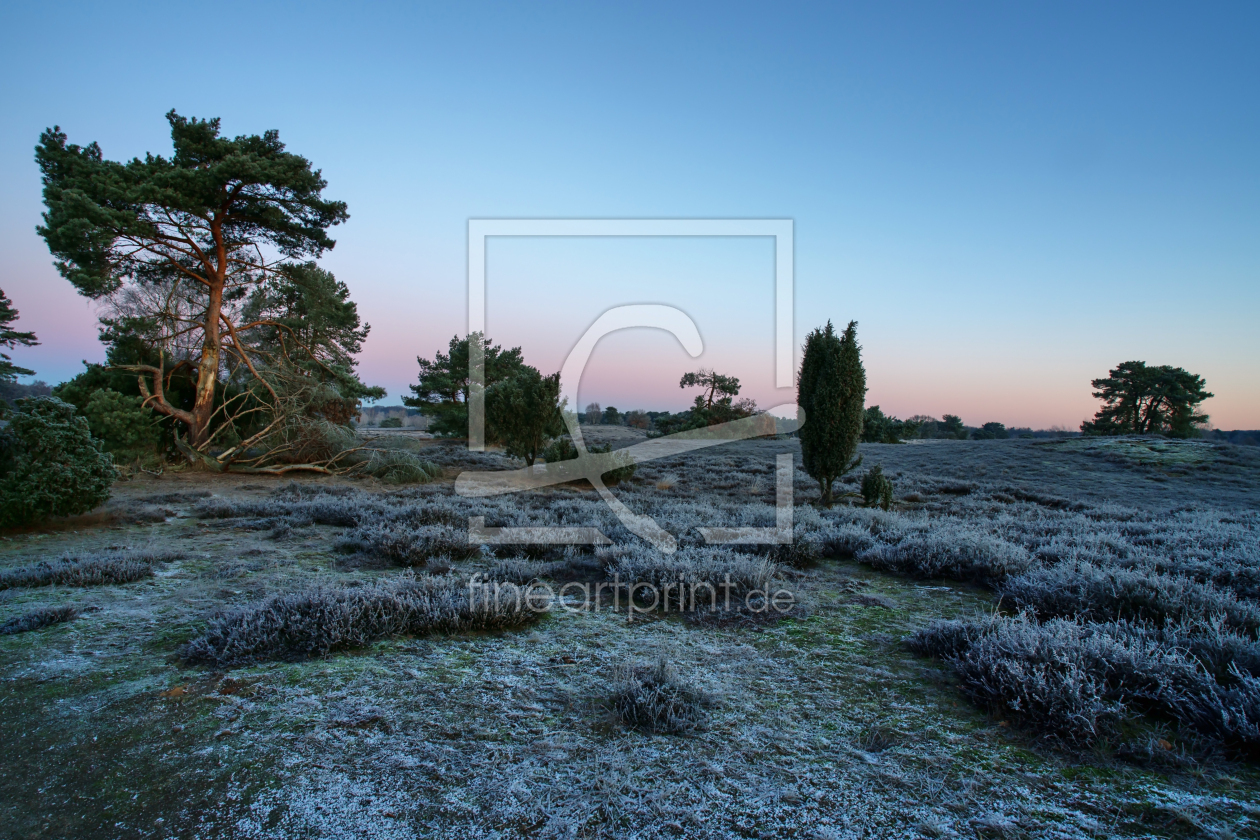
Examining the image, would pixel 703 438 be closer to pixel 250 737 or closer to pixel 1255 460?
pixel 1255 460

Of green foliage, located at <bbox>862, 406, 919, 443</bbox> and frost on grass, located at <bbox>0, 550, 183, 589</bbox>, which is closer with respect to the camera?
frost on grass, located at <bbox>0, 550, 183, 589</bbox>

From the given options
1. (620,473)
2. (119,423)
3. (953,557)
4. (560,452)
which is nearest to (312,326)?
(119,423)

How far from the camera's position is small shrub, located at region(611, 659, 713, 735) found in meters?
2.36

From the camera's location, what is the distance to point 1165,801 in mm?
1900

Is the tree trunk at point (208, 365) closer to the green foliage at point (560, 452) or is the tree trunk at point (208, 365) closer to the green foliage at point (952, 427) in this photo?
the green foliage at point (560, 452)

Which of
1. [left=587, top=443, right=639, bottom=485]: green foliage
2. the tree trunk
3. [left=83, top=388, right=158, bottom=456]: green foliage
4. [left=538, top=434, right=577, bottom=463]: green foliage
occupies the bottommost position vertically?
[left=587, top=443, right=639, bottom=485]: green foliage

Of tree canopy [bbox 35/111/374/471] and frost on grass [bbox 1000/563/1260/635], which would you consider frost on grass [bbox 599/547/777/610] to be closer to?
frost on grass [bbox 1000/563/1260/635]

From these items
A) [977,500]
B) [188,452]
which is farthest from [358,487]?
[977,500]

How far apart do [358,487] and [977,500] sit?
57.1 ft

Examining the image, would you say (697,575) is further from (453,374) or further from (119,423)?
(453,374)

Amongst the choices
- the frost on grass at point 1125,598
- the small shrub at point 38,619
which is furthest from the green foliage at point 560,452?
the frost on grass at point 1125,598

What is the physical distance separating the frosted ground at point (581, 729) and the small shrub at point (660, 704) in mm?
69

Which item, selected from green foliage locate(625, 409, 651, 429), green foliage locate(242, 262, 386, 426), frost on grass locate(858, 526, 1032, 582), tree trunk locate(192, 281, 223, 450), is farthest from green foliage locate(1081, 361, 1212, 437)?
tree trunk locate(192, 281, 223, 450)

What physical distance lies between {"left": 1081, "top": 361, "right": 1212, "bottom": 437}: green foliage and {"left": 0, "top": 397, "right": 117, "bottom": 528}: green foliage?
51.1 metres
